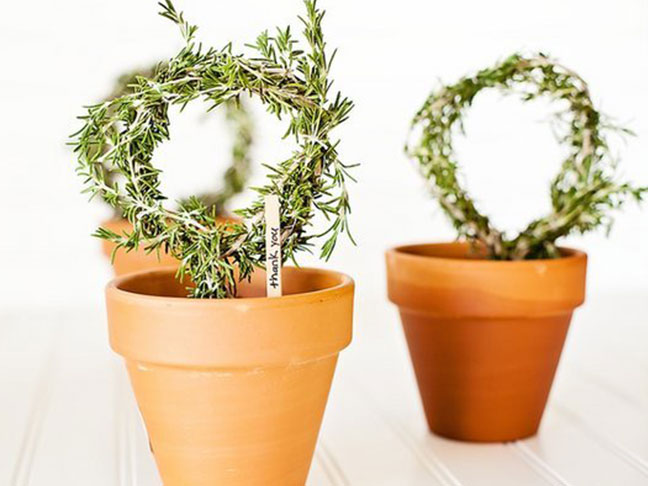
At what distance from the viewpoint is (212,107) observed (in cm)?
84

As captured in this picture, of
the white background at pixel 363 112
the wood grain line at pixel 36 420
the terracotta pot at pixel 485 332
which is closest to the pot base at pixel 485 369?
the terracotta pot at pixel 485 332

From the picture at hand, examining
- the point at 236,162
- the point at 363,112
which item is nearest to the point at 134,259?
the point at 236,162

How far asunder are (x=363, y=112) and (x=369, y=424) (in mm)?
922

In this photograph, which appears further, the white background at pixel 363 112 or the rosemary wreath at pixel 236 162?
the white background at pixel 363 112

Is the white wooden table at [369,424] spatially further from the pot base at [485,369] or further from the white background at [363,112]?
the white background at [363,112]

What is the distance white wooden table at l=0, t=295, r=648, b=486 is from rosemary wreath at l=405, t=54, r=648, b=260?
0.25 m

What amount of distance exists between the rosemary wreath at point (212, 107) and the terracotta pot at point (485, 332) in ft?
0.89

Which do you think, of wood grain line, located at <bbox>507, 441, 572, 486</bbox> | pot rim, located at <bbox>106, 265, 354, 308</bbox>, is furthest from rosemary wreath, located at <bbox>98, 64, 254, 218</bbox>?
wood grain line, located at <bbox>507, 441, 572, 486</bbox>

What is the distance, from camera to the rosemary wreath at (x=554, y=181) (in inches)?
44.4

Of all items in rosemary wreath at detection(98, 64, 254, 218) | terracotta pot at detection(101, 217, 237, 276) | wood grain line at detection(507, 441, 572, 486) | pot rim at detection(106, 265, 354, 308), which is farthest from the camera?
rosemary wreath at detection(98, 64, 254, 218)

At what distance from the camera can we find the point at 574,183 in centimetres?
119

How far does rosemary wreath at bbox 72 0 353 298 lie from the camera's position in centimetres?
85

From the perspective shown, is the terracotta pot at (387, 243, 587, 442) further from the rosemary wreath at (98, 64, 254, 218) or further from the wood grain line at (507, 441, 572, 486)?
the rosemary wreath at (98, 64, 254, 218)

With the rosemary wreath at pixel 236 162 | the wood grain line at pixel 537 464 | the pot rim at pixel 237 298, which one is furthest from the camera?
the rosemary wreath at pixel 236 162
